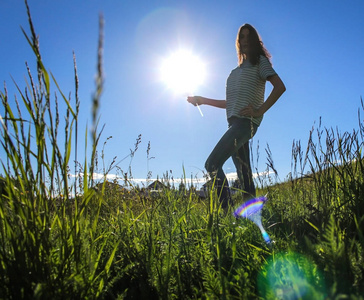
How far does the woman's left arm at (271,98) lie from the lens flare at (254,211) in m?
1.25

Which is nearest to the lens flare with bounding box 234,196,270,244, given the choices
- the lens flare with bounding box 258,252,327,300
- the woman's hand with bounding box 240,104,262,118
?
the lens flare with bounding box 258,252,327,300

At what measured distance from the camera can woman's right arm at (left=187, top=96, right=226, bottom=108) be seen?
4496 millimetres

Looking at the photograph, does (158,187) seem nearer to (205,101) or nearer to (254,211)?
(254,211)

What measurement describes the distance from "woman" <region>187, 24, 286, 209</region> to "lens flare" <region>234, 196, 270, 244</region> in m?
0.57

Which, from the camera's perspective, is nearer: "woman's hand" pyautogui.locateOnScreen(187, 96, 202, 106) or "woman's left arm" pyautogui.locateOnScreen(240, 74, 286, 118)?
"woman's left arm" pyautogui.locateOnScreen(240, 74, 286, 118)

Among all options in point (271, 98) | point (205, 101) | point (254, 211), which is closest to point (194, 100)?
point (205, 101)

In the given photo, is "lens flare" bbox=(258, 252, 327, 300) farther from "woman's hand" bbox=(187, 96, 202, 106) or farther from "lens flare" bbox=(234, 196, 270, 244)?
"woman's hand" bbox=(187, 96, 202, 106)

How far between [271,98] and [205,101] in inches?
53.2

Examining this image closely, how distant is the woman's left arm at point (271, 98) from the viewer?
3.54 m

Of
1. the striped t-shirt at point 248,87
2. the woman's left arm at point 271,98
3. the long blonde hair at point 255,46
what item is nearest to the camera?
the woman's left arm at point 271,98

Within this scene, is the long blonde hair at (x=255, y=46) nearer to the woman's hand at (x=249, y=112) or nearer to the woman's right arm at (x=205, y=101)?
the woman's hand at (x=249, y=112)

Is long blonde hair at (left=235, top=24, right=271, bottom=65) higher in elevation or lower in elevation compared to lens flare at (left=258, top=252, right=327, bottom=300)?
higher

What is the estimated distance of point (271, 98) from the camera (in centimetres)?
354

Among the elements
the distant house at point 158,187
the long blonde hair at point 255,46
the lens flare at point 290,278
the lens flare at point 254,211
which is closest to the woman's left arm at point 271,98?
the long blonde hair at point 255,46
